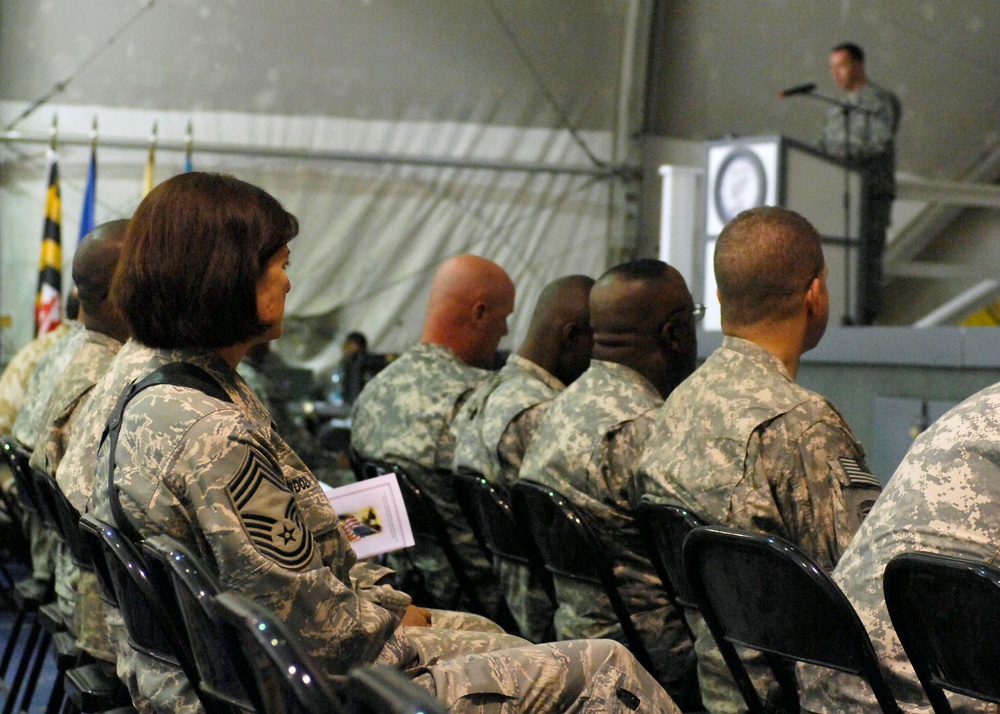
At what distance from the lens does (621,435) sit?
238 centimetres

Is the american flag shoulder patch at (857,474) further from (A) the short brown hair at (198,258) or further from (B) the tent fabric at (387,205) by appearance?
(B) the tent fabric at (387,205)

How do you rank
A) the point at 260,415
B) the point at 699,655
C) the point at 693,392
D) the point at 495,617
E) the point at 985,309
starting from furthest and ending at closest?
the point at 985,309 → the point at 495,617 → the point at 693,392 → the point at 699,655 → the point at 260,415

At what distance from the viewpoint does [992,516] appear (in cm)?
127

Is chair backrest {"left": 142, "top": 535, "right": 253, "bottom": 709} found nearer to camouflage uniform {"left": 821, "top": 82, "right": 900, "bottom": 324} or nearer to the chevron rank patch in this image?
the chevron rank patch

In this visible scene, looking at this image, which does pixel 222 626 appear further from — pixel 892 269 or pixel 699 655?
pixel 892 269

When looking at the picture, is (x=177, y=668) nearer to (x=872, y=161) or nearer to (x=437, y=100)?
(x=872, y=161)

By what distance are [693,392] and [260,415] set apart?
0.81 meters

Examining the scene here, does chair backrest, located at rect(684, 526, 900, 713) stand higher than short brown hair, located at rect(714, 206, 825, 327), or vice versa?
short brown hair, located at rect(714, 206, 825, 327)

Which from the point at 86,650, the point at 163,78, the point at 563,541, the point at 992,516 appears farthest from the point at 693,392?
the point at 163,78

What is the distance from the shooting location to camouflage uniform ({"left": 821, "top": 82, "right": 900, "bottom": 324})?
6488 millimetres

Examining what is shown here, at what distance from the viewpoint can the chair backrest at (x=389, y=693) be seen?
809mm

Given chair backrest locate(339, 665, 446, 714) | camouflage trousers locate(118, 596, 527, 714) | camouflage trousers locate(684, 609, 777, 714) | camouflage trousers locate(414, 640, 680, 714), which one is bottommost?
camouflage trousers locate(684, 609, 777, 714)

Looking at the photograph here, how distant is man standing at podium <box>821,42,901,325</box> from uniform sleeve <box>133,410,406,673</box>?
546cm

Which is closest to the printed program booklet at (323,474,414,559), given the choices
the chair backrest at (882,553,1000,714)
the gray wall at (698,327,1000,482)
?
the chair backrest at (882,553,1000,714)
